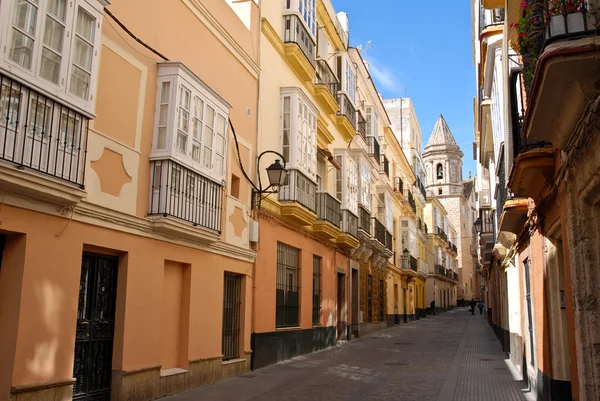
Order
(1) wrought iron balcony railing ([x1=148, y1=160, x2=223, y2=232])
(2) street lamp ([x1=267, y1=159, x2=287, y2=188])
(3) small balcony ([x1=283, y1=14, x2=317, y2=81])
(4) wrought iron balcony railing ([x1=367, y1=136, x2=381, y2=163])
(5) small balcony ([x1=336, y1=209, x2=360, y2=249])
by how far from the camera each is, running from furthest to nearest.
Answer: (4) wrought iron balcony railing ([x1=367, y1=136, x2=381, y2=163])
(5) small balcony ([x1=336, y1=209, x2=360, y2=249])
(3) small balcony ([x1=283, y1=14, x2=317, y2=81])
(2) street lamp ([x1=267, y1=159, x2=287, y2=188])
(1) wrought iron balcony railing ([x1=148, y1=160, x2=223, y2=232])

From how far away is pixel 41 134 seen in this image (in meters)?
6.56

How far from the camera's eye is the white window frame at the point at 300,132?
14550 mm

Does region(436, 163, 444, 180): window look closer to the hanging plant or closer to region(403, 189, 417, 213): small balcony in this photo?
region(403, 189, 417, 213): small balcony

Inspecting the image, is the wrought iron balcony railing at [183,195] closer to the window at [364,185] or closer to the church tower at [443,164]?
the window at [364,185]

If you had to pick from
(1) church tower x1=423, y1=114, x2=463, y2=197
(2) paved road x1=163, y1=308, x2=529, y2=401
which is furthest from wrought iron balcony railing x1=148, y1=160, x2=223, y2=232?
(1) church tower x1=423, y1=114, x2=463, y2=197

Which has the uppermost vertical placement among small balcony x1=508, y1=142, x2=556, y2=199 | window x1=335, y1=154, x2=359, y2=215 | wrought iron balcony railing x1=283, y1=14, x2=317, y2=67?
wrought iron balcony railing x1=283, y1=14, x2=317, y2=67

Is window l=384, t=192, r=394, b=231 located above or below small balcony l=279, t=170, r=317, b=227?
above

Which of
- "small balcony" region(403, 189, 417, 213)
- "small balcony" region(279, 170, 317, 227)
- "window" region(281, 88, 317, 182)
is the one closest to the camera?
"small balcony" region(279, 170, 317, 227)

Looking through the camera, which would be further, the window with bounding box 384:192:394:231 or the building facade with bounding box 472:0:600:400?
the window with bounding box 384:192:394:231

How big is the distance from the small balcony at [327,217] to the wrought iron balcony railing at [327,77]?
3.67 metres

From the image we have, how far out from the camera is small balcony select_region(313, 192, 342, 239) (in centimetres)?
1664

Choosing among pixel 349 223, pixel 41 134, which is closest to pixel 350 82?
pixel 349 223

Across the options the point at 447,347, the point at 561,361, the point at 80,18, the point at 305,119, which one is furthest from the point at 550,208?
the point at 447,347

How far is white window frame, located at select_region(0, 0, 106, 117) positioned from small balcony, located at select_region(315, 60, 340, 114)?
419 inches
